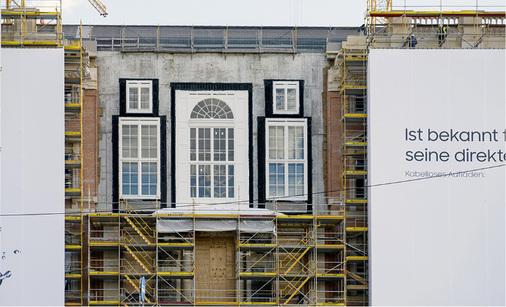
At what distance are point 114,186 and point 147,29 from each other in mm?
7994

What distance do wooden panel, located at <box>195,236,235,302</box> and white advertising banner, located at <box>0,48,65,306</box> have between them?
632 centimetres

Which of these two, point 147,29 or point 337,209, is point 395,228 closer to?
point 337,209

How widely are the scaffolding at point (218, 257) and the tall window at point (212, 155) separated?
145 centimetres

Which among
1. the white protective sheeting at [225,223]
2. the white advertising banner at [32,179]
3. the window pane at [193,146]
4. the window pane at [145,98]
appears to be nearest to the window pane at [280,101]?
the window pane at [193,146]

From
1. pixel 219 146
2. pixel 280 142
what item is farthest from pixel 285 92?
pixel 219 146

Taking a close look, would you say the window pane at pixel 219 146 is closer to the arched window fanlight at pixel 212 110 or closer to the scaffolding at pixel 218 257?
the arched window fanlight at pixel 212 110

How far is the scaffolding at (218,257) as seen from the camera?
49906 millimetres

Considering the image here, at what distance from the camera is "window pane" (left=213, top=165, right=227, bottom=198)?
51.8 metres

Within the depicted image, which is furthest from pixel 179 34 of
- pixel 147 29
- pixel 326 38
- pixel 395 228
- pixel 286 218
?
pixel 395 228

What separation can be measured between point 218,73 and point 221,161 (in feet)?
13.6

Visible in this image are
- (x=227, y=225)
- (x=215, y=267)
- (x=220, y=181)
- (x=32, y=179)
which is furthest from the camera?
(x=220, y=181)

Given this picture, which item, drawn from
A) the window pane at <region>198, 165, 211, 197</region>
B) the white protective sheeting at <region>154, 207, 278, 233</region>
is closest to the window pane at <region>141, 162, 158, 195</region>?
the white protective sheeting at <region>154, 207, 278, 233</region>

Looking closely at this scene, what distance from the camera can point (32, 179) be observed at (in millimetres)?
49062

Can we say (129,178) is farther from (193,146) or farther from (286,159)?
(286,159)
